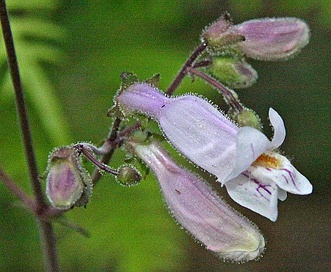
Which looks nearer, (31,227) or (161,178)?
(161,178)

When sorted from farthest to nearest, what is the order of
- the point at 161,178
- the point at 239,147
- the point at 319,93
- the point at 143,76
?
1. the point at 319,93
2. the point at 143,76
3. the point at 161,178
4. the point at 239,147

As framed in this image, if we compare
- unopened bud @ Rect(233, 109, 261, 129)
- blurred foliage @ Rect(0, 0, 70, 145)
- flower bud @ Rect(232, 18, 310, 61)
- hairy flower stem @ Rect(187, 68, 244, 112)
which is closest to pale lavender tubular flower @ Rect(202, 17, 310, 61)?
flower bud @ Rect(232, 18, 310, 61)

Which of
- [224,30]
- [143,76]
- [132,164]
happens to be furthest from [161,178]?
[143,76]

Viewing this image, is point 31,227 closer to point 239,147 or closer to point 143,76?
point 143,76

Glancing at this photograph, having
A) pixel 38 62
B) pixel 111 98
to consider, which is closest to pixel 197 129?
pixel 111 98

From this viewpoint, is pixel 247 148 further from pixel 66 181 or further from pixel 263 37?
pixel 263 37

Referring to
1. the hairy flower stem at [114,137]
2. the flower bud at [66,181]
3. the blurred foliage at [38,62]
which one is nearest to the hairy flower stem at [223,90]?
the hairy flower stem at [114,137]

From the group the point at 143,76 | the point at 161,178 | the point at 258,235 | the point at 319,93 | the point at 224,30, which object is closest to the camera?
the point at 258,235

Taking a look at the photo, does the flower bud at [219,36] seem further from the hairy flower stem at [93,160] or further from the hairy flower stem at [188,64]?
the hairy flower stem at [93,160]
